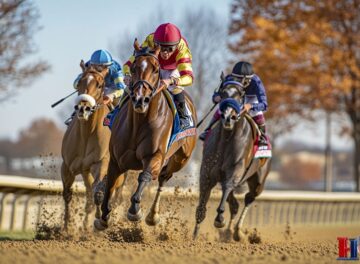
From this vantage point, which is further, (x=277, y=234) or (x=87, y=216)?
(x=277, y=234)

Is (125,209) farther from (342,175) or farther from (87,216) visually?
(342,175)

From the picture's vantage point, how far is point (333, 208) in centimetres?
2017

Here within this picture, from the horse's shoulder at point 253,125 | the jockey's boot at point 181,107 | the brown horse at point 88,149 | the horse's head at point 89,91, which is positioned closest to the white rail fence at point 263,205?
the brown horse at point 88,149

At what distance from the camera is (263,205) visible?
59.2 feet

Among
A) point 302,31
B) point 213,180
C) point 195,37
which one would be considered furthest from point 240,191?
point 195,37

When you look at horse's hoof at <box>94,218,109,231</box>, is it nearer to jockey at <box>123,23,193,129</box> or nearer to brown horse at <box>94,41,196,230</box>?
brown horse at <box>94,41,196,230</box>

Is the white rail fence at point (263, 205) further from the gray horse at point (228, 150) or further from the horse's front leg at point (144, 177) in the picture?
the horse's front leg at point (144, 177)

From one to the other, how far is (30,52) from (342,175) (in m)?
96.5

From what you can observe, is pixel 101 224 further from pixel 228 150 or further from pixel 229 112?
pixel 228 150

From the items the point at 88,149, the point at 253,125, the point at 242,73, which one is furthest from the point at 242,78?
the point at 88,149

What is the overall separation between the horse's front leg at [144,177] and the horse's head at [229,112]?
1.95 metres

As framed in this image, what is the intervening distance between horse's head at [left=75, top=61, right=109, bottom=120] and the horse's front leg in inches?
47.0

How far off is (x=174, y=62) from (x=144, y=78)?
1.42 metres

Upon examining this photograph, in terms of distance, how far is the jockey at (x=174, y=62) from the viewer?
911 centimetres
